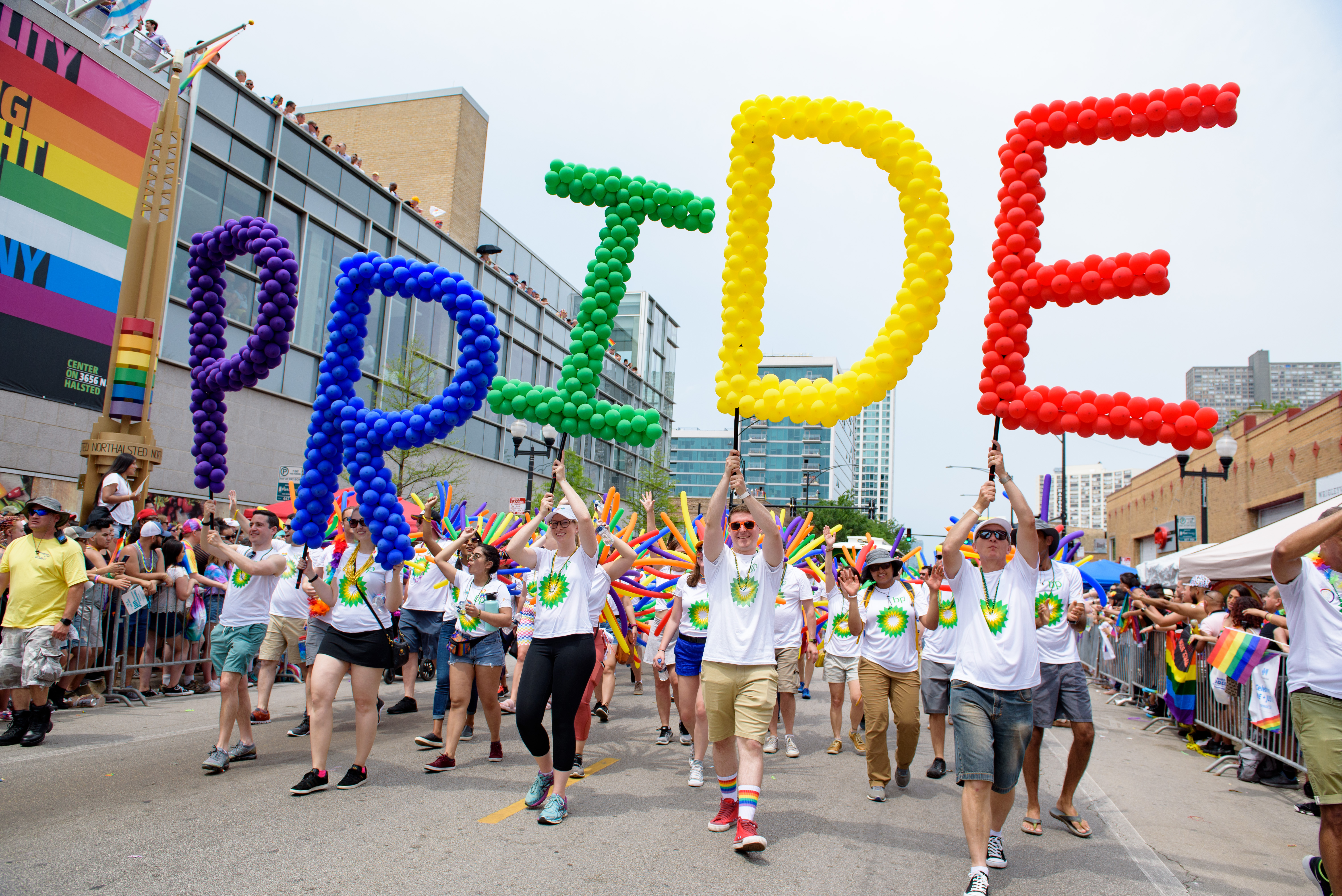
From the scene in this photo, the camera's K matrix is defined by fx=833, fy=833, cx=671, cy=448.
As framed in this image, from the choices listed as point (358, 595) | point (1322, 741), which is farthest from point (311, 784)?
point (1322, 741)

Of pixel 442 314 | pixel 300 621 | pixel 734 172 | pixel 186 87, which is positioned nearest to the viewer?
pixel 734 172

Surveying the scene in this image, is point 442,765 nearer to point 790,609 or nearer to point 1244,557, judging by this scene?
point 790,609

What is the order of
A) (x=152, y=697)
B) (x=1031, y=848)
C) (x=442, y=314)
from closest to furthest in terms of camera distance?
(x=1031, y=848) → (x=152, y=697) → (x=442, y=314)

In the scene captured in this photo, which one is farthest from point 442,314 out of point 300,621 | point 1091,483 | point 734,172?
point 1091,483

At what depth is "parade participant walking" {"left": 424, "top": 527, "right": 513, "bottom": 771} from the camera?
6.84 m

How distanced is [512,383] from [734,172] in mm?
2483

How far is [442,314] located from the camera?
2961 cm

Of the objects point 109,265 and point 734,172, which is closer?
point 734,172

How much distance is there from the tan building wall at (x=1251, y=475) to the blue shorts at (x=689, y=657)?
44.9 feet

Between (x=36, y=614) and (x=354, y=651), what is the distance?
3.24 meters

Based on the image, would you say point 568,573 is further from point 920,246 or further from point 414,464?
point 414,464

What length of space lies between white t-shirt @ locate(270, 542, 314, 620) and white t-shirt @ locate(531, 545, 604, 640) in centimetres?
321

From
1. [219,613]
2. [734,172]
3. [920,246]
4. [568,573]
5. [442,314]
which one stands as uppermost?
[442,314]

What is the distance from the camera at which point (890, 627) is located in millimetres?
7066
